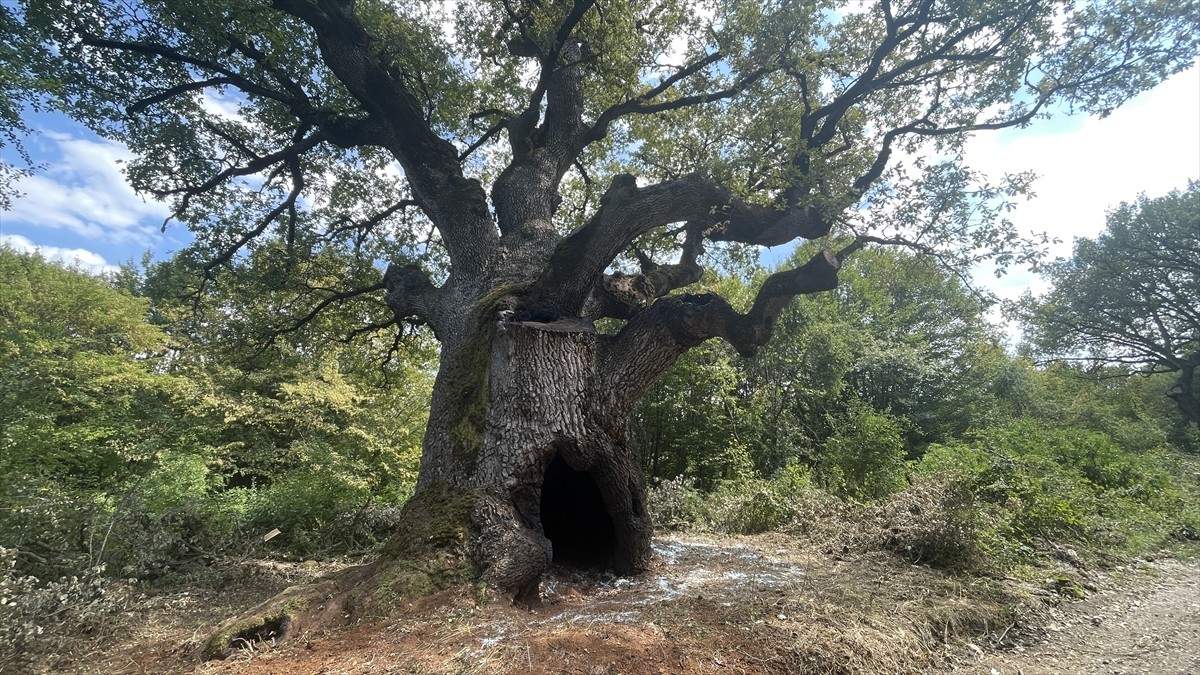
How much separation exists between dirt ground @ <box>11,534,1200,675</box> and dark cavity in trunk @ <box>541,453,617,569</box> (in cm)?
37

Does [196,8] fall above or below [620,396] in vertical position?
above

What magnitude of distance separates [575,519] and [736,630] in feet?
8.64

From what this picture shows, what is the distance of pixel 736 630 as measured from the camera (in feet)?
9.46

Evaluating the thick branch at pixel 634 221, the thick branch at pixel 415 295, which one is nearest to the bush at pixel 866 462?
the thick branch at pixel 634 221

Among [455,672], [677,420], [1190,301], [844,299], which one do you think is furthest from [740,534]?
[1190,301]

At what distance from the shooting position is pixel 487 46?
6.89m

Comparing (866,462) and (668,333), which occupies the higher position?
(668,333)

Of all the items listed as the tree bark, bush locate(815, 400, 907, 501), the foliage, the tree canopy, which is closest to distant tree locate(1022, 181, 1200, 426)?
the tree bark

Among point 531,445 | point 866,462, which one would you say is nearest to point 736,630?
point 531,445

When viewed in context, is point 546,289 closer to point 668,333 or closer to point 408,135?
point 668,333

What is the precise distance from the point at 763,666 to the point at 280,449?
12.8m

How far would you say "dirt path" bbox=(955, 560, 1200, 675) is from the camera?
3002mm

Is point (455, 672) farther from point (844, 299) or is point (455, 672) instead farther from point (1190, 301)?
point (1190, 301)

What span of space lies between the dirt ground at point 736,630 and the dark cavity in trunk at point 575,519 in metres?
0.37
